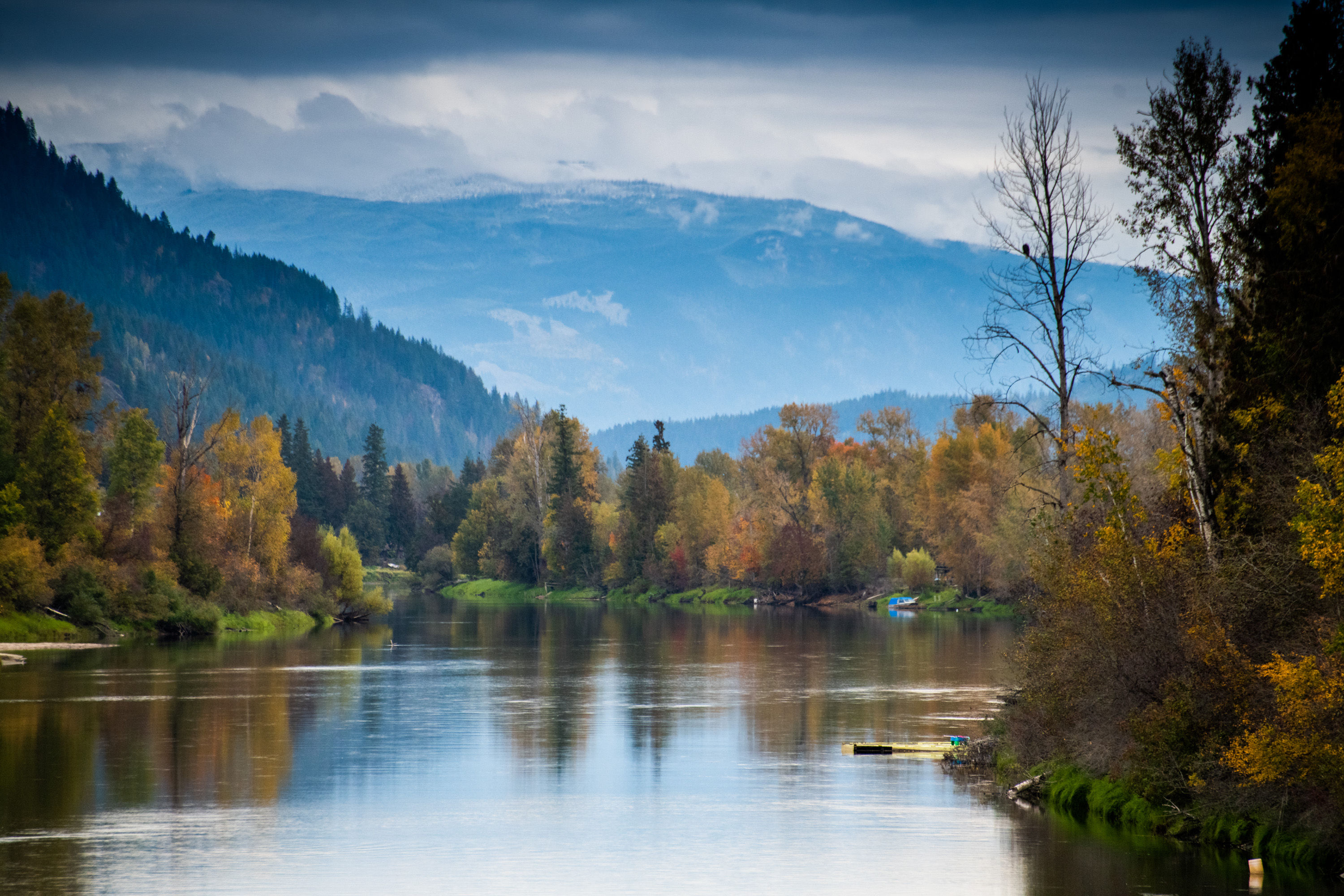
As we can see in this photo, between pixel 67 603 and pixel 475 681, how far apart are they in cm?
3223

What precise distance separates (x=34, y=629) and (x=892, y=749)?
5467 centimetres

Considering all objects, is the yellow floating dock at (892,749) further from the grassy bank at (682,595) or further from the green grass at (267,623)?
the grassy bank at (682,595)

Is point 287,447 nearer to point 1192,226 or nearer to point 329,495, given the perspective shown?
point 329,495

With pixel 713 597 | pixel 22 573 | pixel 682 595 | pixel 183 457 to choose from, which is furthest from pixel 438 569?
pixel 22 573

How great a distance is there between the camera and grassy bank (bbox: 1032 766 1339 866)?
2173 cm

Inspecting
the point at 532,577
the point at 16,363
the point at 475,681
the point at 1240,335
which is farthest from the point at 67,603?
the point at 532,577

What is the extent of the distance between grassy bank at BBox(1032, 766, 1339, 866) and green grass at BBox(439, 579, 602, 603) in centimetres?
11813

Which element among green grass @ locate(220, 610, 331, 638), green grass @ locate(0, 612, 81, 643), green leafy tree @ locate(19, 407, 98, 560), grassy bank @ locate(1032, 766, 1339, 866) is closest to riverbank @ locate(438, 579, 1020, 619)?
green grass @ locate(220, 610, 331, 638)

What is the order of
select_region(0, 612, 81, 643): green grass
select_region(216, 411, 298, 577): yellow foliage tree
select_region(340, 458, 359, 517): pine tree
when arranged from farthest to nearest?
select_region(340, 458, 359, 517): pine tree → select_region(216, 411, 298, 577): yellow foliage tree → select_region(0, 612, 81, 643): green grass

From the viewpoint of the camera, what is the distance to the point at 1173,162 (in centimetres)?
2958

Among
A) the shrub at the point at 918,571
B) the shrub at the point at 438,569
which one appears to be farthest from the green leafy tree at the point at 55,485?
the shrub at the point at 438,569

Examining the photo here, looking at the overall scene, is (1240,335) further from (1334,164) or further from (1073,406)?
(1073,406)

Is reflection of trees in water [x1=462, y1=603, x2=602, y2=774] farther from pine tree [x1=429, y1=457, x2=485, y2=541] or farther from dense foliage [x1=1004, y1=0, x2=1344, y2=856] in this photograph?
pine tree [x1=429, y1=457, x2=485, y2=541]

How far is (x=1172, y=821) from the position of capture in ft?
80.3
